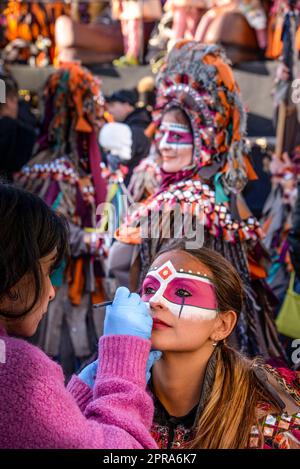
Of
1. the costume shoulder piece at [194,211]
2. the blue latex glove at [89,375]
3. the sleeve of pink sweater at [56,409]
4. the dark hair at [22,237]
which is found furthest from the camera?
the costume shoulder piece at [194,211]

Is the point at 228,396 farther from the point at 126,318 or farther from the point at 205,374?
the point at 126,318

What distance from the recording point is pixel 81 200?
4184 mm

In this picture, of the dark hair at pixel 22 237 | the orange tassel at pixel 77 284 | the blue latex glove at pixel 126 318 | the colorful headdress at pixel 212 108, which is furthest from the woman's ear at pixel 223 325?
the orange tassel at pixel 77 284

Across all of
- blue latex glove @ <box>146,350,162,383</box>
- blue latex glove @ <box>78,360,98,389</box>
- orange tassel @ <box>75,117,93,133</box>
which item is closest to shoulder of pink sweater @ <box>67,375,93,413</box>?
blue latex glove @ <box>78,360,98,389</box>

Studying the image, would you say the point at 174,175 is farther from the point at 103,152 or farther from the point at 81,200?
the point at 103,152

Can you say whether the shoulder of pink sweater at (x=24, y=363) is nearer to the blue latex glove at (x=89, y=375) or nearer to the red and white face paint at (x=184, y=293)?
the blue latex glove at (x=89, y=375)

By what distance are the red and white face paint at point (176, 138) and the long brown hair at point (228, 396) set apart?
50.4 inches

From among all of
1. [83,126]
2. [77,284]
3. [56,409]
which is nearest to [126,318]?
[56,409]

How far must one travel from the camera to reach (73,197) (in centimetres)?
418

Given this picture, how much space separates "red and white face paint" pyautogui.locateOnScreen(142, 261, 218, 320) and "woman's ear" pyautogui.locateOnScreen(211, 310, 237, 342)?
0.09ft

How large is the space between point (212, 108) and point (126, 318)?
1.77 metres

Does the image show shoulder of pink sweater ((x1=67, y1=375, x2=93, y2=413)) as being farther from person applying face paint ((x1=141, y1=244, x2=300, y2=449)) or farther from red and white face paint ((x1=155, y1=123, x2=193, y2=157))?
red and white face paint ((x1=155, y1=123, x2=193, y2=157))

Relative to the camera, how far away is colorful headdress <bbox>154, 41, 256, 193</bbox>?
325 centimetres

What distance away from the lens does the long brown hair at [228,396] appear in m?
1.85
